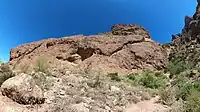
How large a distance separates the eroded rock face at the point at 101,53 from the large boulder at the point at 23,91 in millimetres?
9829

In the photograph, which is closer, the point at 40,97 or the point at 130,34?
the point at 40,97

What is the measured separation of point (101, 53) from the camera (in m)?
24.2

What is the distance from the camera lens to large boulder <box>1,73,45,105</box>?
12.4 metres

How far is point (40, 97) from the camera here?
12.6m

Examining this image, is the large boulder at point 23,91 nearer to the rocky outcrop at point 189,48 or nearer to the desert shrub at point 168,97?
the desert shrub at point 168,97

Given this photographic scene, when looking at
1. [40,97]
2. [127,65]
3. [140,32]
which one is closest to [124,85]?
[40,97]

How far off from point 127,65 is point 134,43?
2.89 m

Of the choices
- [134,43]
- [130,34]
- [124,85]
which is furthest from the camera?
[130,34]

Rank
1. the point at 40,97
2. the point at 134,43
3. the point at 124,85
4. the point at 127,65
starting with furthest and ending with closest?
the point at 134,43
the point at 127,65
the point at 124,85
the point at 40,97

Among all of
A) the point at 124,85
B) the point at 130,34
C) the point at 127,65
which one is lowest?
the point at 124,85

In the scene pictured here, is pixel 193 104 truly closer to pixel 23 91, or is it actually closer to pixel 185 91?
pixel 185 91

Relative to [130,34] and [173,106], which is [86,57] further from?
[173,106]

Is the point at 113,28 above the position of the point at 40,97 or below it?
above

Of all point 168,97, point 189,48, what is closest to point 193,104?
point 168,97
